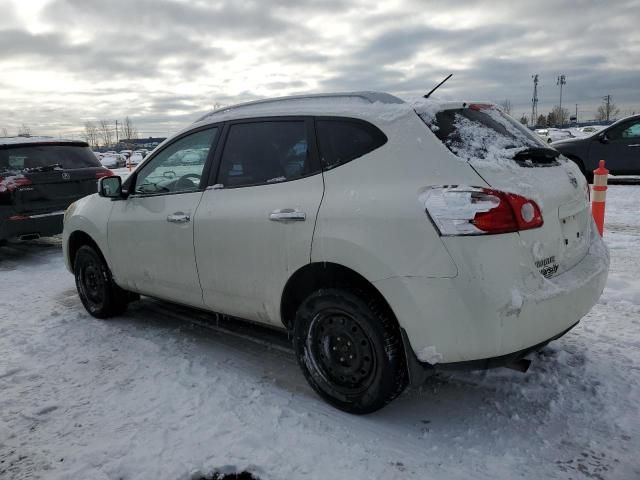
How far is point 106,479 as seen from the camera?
8.59ft

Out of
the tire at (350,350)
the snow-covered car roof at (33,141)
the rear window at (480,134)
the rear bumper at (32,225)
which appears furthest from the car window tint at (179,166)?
the snow-covered car roof at (33,141)

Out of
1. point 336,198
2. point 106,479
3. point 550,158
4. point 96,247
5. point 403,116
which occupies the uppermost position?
point 403,116

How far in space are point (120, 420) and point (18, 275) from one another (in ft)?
16.0

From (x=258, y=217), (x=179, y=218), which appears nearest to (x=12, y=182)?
(x=179, y=218)

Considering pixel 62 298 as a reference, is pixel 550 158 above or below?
above

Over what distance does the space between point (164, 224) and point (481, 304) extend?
258 cm

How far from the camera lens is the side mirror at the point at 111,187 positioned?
4.63 m

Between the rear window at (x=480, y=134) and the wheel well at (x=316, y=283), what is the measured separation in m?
0.88

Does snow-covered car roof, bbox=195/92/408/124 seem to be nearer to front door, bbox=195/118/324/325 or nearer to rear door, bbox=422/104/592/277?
front door, bbox=195/118/324/325

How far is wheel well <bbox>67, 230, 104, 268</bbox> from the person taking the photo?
Result: 5.08 meters

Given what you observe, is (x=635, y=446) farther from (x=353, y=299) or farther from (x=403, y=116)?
(x=403, y=116)

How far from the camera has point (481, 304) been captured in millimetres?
2512

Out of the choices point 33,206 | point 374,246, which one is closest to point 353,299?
point 374,246

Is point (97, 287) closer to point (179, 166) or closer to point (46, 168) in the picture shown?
point (179, 166)
